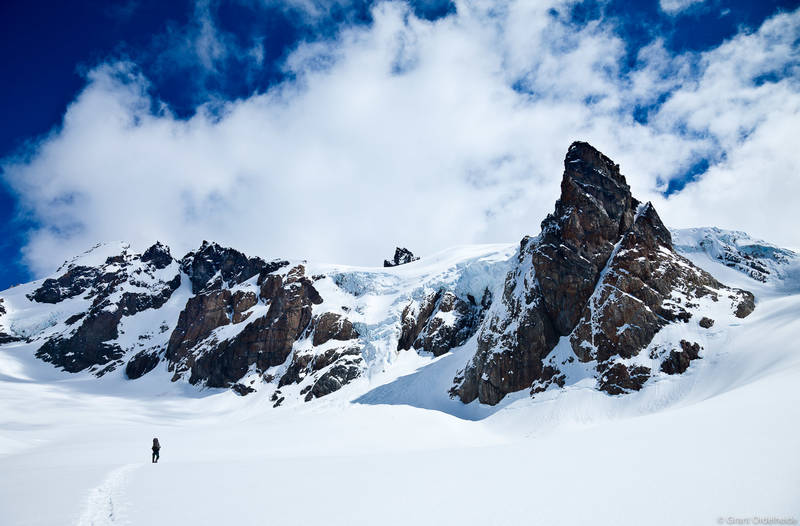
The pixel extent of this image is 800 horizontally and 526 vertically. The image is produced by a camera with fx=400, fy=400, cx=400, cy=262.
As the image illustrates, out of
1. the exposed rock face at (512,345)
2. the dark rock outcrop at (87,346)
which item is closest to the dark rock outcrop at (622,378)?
the exposed rock face at (512,345)

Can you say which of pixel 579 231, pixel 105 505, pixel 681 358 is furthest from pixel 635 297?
pixel 105 505

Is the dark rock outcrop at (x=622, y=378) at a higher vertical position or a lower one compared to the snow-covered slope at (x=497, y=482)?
higher

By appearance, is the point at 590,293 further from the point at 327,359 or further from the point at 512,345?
the point at 327,359

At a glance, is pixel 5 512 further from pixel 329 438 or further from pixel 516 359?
pixel 516 359

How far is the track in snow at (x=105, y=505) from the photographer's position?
9.67 m

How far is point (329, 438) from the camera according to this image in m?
34.4

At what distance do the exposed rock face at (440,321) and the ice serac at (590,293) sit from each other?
18.7m

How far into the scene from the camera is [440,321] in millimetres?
79125

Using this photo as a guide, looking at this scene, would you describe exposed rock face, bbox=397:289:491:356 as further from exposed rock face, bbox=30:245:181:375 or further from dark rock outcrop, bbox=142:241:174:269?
dark rock outcrop, bbox=142:241:174:269

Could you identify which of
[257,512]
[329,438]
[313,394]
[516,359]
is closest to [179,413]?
[313,394]

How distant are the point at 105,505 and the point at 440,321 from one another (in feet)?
230

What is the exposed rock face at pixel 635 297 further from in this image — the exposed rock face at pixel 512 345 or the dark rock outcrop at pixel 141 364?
the dark rock outcrop at pixel 141 364

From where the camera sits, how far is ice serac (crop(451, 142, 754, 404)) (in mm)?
43281

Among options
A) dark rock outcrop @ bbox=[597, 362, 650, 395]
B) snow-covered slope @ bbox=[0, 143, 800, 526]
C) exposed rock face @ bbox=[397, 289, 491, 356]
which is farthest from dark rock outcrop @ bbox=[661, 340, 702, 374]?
exposed rock face @ bbox=[397, 289, 491, 356]
